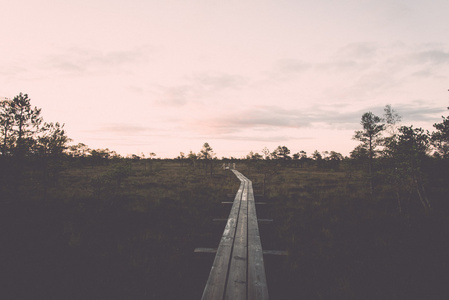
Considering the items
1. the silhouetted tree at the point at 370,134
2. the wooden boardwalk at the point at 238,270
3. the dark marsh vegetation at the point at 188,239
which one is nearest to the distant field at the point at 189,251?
the dark marsh vegetation at the point at 188,239

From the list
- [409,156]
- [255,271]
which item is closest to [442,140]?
[409,156]

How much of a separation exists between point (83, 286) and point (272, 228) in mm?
6177

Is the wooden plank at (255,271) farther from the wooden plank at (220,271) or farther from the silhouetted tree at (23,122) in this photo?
the silhouetted tree at (23,122)

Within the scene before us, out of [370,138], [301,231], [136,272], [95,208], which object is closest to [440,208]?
[370,138]


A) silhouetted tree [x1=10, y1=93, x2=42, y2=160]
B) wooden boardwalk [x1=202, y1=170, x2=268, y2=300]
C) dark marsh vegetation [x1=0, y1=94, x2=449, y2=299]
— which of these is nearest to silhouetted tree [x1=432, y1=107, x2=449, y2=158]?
dark marsh vegetation [x1=0, y1=94, x2=449, y2=299]

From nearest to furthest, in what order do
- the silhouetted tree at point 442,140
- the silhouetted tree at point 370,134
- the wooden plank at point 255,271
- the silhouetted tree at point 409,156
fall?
the wooden plank at point 255,271, the silhouetted tree at point 409,156, the silhouetted tree at point 442,140, the silhouetted tree at point 370,134

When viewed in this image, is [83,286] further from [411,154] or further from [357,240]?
[411,154]

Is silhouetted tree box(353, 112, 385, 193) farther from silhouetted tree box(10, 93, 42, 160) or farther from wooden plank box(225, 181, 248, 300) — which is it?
silhouetted tree box(10, 93, 42, 160)

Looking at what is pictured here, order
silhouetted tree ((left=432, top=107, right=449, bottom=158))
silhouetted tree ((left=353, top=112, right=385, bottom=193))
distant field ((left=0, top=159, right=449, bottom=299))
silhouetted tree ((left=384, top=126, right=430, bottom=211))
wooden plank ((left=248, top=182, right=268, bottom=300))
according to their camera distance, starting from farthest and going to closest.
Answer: silhouetted tree ((left=353, top=112, right=385, bottom=193)), silhouetted tree ((left=432, top=107, right=449, bottom=158)), silhouetted tree ((left=384, top=126, right=430, bottom=211)), distant field ((left=0, top=159, right=449, bottom=299)), wooden plank ((left=248, top=182, right=268, bottom=300))

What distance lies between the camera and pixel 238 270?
3.65m

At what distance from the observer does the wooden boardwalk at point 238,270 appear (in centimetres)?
301

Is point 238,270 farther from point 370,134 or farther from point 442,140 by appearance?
point 370,134

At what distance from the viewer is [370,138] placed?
56.9 ft

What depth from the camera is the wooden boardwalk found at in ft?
9.88
